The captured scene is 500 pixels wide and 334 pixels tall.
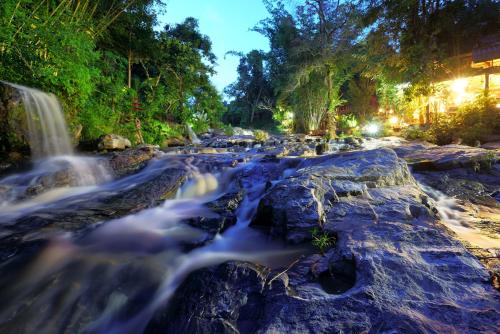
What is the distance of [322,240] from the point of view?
227cm

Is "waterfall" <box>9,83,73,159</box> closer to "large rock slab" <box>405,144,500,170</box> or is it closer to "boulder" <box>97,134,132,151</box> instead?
"boulder" <box>97,134,132,151</box>

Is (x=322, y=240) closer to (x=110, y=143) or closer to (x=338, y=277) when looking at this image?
(x=338, y=277)

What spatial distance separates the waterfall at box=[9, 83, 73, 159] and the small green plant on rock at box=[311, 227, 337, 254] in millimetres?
7072

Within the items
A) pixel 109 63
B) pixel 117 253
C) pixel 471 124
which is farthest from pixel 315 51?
pixel 117 253

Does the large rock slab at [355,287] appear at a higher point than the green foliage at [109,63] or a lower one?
lower

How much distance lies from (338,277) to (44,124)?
25.4 ft

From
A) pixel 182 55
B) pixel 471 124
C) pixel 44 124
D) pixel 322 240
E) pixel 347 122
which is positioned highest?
pixel 182 55

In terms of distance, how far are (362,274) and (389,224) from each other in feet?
2.88

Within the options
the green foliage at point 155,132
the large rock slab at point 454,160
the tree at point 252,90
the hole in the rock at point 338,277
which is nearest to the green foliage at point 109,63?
the green foliage at point 155,132

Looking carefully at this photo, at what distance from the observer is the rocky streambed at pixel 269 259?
4.76ft

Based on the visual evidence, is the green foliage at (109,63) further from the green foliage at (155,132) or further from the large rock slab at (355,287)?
the large rock slab at (355,287)

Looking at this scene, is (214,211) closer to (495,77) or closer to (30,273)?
(30,273)

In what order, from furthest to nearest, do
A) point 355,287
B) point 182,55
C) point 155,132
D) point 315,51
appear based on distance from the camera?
point 315,51 → point 182,55 → point 155,132 → point 355,287

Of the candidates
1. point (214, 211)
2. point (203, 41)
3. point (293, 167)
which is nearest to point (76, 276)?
point (214, 211)
